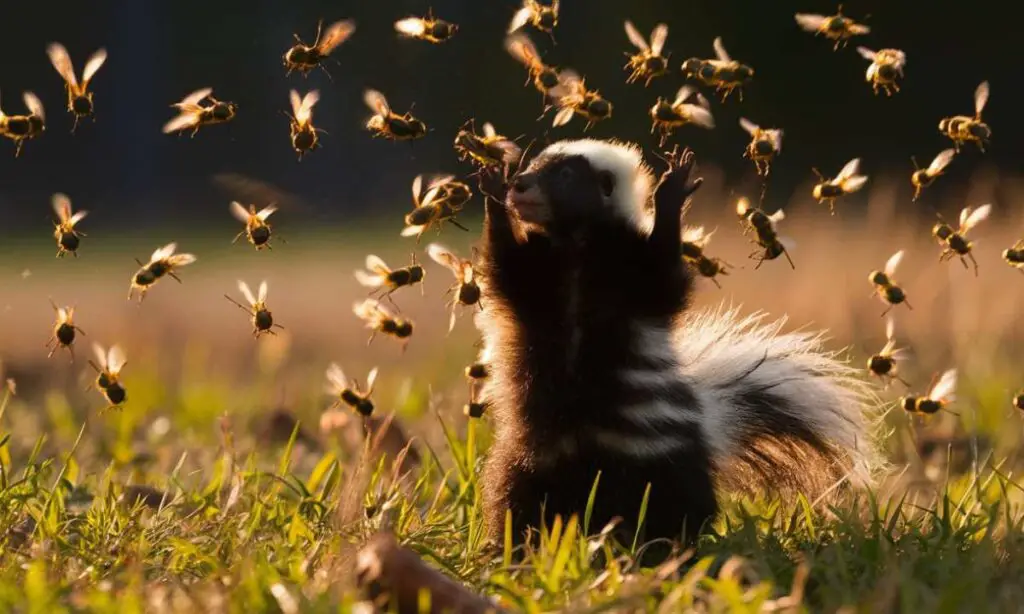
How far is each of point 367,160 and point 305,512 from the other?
1751cm

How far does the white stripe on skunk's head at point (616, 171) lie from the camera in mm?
4641

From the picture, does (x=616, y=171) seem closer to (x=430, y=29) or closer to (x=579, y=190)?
(x=579, y=190)

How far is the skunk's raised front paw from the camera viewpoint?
438 cm

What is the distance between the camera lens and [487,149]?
15.6 feet

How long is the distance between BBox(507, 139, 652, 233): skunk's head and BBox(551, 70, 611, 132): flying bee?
0.31 feet

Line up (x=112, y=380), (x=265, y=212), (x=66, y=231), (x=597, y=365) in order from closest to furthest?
(x=597, y=365) < (x=265, y=212) < (x=66, y=231) < (x=112, y=380)

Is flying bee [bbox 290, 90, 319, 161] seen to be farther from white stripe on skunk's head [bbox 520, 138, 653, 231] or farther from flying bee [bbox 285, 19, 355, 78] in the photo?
white stripe on skunk's head [bbox 520, 138, 653, 231]

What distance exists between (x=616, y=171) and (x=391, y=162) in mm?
17796

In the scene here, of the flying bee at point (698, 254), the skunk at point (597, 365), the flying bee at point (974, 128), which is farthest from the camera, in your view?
the flying bee at point (698, 254)

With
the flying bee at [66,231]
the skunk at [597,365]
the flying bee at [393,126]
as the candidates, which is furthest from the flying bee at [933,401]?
the flying bee at [66,231]

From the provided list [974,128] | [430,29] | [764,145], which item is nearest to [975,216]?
[974,128]

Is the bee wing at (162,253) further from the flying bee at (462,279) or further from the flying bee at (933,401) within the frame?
the flying bee at (933,401)

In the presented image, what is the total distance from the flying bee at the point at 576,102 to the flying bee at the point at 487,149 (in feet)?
0.53

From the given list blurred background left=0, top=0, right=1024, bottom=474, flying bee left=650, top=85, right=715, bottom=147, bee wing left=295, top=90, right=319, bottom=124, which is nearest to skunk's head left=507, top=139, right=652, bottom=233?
flying bee left=650, top=85, right=715, bottom=147
